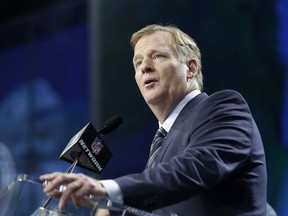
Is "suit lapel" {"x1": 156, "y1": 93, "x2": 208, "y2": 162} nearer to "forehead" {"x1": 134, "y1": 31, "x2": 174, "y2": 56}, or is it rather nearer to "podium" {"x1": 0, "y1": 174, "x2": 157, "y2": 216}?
"forehead" {"x1": 134, "y1": 31, "x2": 174, "y2": 56}

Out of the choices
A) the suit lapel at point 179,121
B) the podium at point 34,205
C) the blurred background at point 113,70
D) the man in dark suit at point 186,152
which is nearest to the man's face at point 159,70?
the man in dark suit at point 186,152

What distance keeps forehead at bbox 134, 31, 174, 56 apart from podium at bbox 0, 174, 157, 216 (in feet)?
2.78

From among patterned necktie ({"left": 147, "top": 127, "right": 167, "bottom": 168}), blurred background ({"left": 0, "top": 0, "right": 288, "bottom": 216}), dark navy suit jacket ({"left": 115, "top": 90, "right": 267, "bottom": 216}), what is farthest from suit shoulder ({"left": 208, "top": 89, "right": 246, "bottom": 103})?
blurred background ({"left": 0, "top": 0, "right": 288, "bottom": 216})

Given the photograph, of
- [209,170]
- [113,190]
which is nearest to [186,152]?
[209,170]

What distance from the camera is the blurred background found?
4426mm

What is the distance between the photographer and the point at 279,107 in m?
4.38

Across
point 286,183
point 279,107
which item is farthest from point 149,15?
point 286,183

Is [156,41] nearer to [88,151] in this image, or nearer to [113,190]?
[88,151]

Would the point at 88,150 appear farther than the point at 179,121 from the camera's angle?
No

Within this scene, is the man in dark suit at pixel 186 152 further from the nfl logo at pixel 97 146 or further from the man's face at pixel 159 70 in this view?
the nfl logo at pixel 97 146

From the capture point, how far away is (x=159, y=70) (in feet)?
7.41

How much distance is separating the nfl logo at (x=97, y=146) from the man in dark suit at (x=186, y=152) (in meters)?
0.20

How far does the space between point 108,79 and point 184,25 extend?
91 centimetres

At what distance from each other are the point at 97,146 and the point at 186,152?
0.42m
